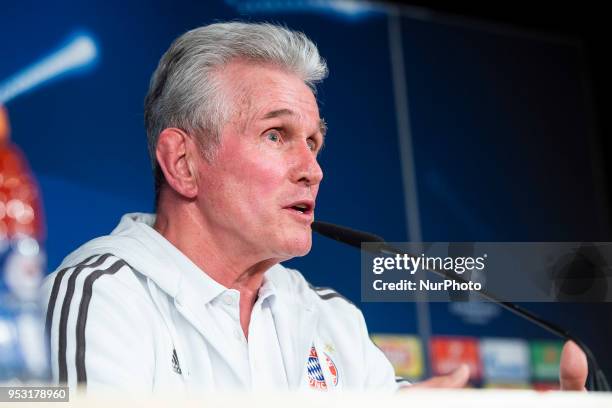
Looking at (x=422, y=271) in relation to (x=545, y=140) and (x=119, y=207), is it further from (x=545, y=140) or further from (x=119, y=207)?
(x=545, y=140)

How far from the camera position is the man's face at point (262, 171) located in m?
1.43

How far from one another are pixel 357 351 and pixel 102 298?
491mm

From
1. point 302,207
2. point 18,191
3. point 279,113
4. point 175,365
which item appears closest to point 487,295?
point 302,207

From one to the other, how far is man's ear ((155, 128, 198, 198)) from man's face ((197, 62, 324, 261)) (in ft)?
0.07

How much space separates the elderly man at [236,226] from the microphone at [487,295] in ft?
0.17

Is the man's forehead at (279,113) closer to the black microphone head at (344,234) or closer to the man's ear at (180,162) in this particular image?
the man's ear at (180,162)

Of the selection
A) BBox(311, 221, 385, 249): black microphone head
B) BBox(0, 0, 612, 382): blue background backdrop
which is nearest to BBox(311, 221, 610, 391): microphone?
BBox(311, 221, 385, 249): black microphone head

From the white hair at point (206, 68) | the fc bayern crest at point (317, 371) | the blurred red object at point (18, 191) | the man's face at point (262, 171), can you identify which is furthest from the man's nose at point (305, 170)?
the blurred red object at point (18, 191)

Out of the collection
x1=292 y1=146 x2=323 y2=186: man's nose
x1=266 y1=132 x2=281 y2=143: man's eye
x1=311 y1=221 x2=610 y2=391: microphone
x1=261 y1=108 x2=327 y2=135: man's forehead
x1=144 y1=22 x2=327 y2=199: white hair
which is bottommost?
x1=311 y1=221 x2=610 y2=391: microphone

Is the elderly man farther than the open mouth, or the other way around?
the open mouth

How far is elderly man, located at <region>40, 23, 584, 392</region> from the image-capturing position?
52.4 inches

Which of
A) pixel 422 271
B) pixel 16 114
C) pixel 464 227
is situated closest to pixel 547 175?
pixel 464 227

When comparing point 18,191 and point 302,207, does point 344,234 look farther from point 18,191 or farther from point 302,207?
point 18,191

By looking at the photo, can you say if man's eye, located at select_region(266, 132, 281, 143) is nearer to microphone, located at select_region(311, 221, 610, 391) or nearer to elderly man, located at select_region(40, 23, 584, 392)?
elderly man, located at select_region(40, 23, 584, 392)
